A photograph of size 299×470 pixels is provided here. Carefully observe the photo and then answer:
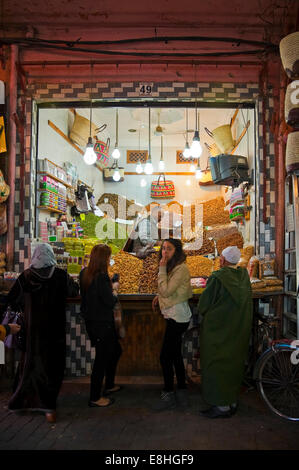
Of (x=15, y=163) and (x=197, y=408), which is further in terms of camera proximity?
(x=15, y=163)

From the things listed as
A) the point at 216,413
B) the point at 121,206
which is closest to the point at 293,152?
the point at 216,413

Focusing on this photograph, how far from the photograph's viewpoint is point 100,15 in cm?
466

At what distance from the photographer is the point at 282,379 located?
11.5ft

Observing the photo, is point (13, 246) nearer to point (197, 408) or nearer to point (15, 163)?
point (15, 163)

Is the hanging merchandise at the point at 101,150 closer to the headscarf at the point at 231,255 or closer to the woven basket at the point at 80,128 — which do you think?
the woven basket at the point at 80,128

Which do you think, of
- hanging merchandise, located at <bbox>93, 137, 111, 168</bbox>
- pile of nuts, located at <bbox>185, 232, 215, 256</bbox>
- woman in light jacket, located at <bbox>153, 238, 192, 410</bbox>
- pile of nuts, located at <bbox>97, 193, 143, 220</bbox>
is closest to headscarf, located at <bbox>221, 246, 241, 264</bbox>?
woman in light jacket, located at <bbox>153, 238, 192, 410</bbox>

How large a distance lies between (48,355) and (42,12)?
160 inches

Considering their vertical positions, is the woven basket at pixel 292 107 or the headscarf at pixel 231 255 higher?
the woven basket at pixel 292 107

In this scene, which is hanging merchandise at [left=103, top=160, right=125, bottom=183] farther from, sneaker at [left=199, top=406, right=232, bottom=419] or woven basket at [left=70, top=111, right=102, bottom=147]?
sneaker at [left=199, top=406, right=232, bottom=419]

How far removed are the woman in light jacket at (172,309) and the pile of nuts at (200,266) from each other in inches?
49.6

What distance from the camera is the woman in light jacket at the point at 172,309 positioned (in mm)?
3629

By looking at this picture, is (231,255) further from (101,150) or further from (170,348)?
(101,150)

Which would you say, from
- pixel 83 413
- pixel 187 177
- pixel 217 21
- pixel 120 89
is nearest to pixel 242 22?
pixel 217 21

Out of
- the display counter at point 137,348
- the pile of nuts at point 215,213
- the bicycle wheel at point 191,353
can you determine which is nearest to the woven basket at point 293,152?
the display counter at point 137,348
